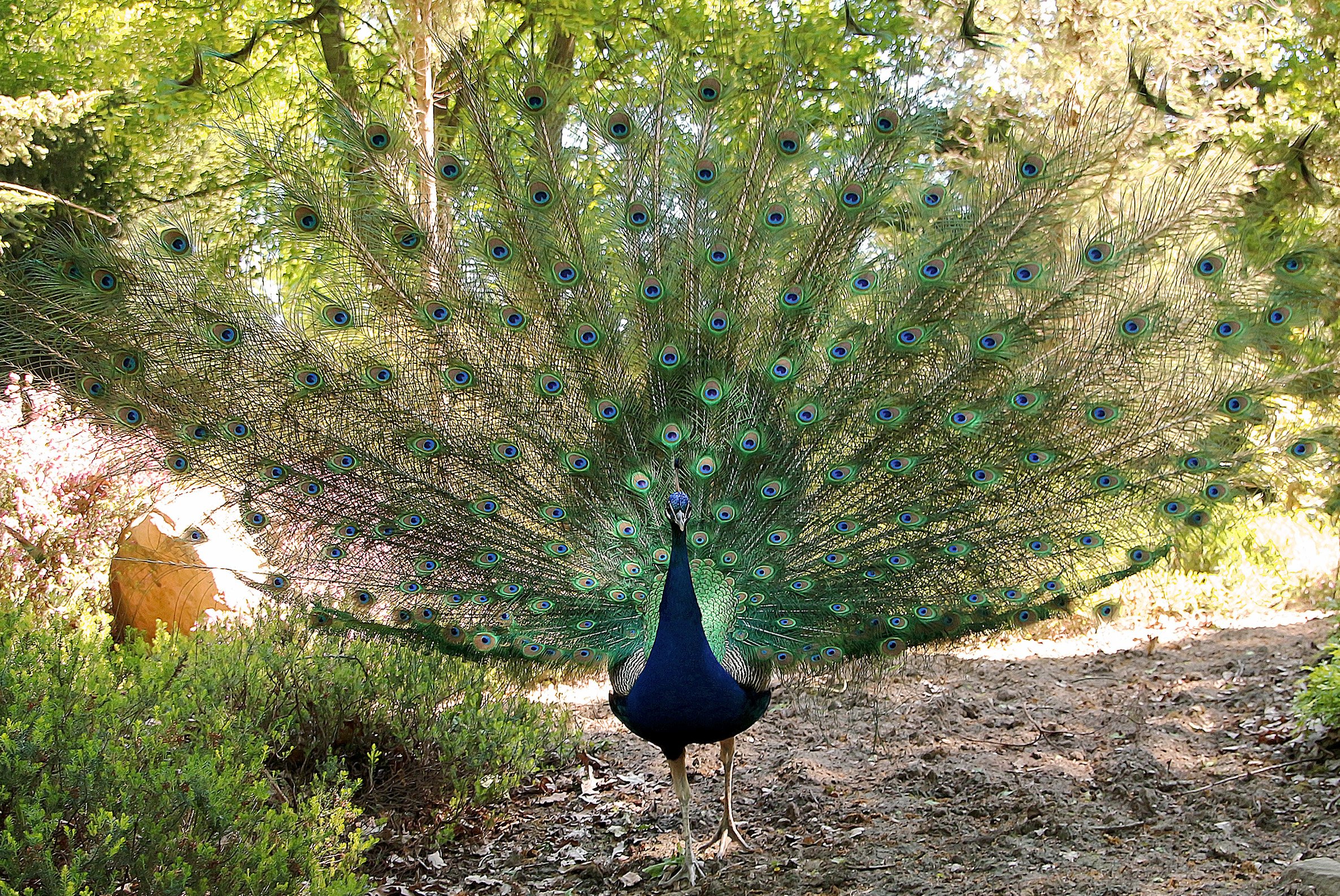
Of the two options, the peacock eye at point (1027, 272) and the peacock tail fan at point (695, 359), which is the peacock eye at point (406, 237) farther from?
the peacock eye at point (1027, 272)

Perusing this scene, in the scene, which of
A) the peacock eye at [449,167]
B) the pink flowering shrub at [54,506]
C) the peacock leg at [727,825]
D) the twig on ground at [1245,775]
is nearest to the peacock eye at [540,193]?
the peacock eye at [449,167]

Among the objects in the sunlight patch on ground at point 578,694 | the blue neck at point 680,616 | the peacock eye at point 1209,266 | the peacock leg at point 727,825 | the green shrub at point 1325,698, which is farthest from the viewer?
the sunlight patch on ground at point 578,694

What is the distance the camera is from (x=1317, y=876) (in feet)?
11.1

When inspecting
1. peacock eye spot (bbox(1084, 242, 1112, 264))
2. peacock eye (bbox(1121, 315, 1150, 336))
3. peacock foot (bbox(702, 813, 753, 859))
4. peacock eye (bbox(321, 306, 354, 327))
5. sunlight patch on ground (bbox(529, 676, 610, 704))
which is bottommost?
peacock foot (bbox(702, 813, 753, 859))

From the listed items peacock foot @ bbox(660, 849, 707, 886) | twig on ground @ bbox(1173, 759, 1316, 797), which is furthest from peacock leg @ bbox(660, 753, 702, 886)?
→ twig on ground @ bbox(1173, 759, 1316, 797)

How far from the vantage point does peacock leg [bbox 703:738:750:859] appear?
4934 mm

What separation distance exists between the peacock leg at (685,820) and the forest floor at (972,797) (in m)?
0.08

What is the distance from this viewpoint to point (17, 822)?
2.89 metres

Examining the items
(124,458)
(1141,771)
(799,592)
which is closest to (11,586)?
(124,458)

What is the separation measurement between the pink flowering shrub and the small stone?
6.12m

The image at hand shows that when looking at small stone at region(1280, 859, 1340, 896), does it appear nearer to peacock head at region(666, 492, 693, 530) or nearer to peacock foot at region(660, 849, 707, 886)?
peacock foot at region(660, 849, 707, 886)

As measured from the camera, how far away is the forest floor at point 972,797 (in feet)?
14.0

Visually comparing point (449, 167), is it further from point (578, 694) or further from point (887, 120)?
point (578, 694)

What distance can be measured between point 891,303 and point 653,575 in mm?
1676
